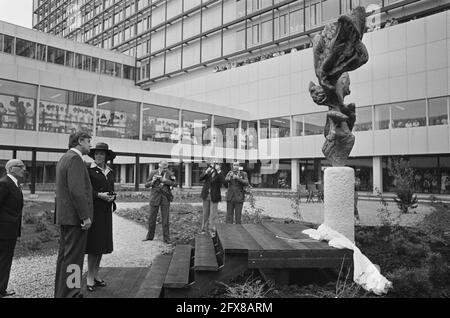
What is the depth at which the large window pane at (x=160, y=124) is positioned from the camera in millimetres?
26594

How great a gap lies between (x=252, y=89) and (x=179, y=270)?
3204 cm

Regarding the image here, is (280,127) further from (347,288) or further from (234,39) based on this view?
(347,288)

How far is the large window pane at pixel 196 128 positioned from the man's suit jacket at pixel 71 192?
24.4 meters

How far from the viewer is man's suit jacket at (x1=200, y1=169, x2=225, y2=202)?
9.59m

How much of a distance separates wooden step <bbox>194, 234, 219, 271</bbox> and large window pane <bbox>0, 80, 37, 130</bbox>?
18.5 meters

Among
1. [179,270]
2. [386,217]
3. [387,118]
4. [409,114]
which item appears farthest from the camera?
[387,118]

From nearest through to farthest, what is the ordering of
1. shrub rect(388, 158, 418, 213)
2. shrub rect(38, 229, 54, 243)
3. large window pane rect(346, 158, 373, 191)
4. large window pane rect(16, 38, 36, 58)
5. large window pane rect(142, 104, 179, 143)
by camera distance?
shrub rect(38, 229, 54, 243)
shrub rect(388, 158, 418, 213)
large window pane rect(142, 104, 179, 143)
large window pane rect(346, 158, 373, 191)
large window pane rect(16, 38, 36, 58)

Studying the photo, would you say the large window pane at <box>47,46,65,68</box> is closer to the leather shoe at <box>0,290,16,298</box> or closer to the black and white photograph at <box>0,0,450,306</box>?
→ the black and white photograph at <box>0,0,450,306</box>

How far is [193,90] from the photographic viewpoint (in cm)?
4109

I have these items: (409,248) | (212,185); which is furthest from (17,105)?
(409,248)

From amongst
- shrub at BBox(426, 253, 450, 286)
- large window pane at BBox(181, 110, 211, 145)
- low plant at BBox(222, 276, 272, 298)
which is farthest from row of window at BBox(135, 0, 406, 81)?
low plant at BBox(222, 276, 272, 298)

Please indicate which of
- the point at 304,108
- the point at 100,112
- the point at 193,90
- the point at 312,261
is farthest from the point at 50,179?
the point at 312,261

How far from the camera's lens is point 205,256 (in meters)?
4.54

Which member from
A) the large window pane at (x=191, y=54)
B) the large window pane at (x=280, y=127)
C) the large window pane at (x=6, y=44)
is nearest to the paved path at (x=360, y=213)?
the large window pane at (x=280, y=127)
